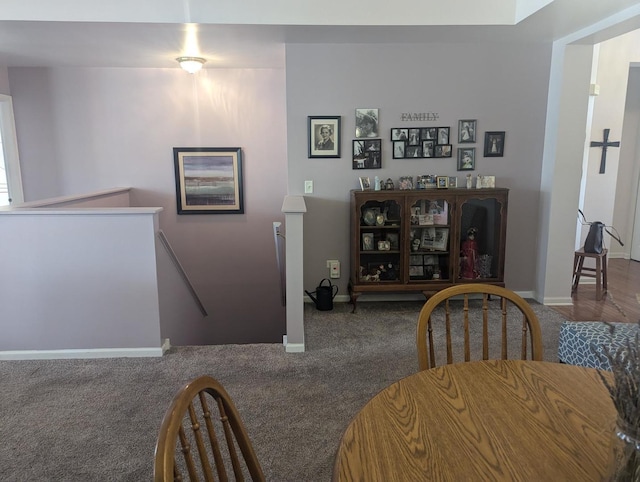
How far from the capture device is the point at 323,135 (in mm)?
3932

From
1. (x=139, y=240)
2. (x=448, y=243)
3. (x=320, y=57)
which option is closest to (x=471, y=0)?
(x=320, y=57)

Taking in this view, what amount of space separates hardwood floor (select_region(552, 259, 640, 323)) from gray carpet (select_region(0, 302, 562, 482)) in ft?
1.38

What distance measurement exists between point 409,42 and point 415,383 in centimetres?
329

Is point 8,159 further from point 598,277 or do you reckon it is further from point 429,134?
point 598,277

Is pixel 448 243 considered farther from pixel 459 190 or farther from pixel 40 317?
pixel 40 317

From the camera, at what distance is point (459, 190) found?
3781mm

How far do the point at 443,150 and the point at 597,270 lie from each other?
1.81 meters

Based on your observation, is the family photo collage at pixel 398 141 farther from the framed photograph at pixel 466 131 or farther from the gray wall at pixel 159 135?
the gray wall at pixel 159 135

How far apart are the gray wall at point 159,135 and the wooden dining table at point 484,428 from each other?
13.7 ft

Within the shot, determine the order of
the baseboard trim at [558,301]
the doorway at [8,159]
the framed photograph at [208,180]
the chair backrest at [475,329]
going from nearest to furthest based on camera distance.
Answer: the chair backrest at [475,329] → the baseboard trim at [558,301] → the doorway at [8,159] → the framed photograph at [208,180]

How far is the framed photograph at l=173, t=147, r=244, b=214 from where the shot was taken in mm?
5371

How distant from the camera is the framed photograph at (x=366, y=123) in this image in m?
3.93

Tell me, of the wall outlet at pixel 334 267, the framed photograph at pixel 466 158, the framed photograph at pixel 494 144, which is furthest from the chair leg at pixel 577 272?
the wall outlet at pixel 334 267

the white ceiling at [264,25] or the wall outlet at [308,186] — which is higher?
the white ceiling at [264,25]
